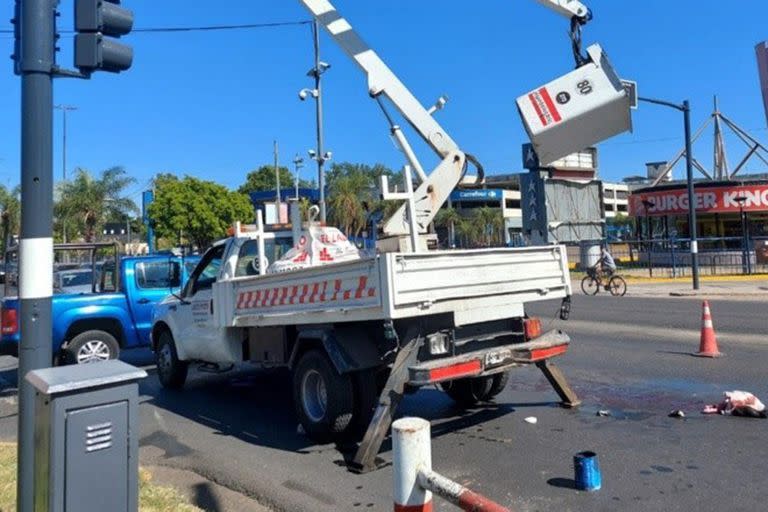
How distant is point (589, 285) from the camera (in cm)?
2352

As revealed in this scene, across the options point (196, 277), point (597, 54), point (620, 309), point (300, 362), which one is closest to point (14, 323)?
point (196, 277)

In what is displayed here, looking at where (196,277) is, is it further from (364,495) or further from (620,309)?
(620,309)

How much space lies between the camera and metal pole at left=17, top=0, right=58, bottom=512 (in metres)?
4.10

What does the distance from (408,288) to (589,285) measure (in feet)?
63.6

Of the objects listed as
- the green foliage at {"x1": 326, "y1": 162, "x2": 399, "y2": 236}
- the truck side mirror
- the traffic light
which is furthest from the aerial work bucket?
the green foliage at {"x1": 326, "y1": 162, "x2": 399, "y2": 236}

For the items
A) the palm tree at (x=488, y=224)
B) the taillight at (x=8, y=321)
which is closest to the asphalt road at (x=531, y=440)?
the taillight at (x=8, y=321)

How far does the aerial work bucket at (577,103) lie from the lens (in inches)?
340

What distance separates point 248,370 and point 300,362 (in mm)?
4250

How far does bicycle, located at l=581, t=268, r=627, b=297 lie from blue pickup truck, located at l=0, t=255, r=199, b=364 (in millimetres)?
15541

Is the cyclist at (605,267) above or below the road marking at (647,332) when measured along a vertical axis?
above

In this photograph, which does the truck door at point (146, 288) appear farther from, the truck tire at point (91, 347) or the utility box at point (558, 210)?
the utility box at point (558, 210)

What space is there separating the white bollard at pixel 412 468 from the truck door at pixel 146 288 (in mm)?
8268

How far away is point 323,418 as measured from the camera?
6133 mm

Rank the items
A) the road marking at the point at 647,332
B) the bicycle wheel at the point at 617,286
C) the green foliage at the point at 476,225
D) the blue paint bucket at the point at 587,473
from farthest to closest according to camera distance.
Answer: the green foliage at the point at 476,225, the bicycle wheel at the point at 617,286, the road marking at the point at 647,332, the blue paint bucket at the point at 587,473
